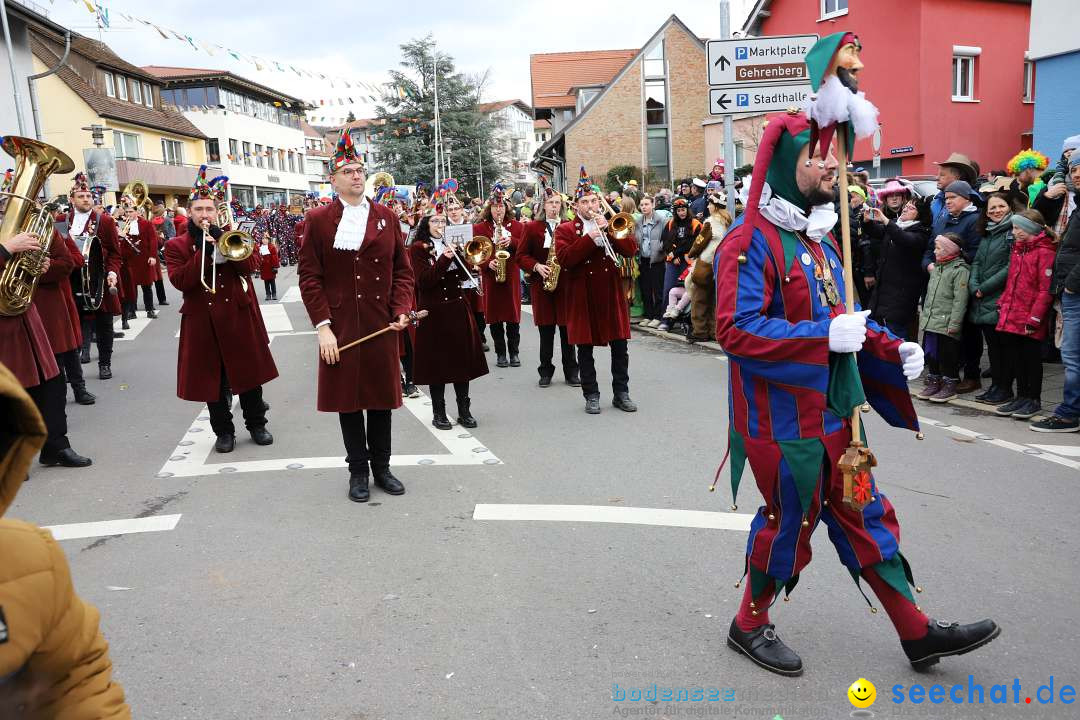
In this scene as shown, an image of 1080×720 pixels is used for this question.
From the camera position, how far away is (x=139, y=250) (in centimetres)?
1520

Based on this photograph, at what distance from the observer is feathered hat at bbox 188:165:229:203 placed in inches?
268

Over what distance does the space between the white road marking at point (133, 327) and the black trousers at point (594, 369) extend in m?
8.13

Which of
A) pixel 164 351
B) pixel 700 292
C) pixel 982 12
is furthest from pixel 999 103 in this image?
pixel 164 351

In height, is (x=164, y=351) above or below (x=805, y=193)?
below

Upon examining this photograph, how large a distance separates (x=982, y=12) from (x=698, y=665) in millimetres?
26897

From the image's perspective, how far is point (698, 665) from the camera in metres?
3.46

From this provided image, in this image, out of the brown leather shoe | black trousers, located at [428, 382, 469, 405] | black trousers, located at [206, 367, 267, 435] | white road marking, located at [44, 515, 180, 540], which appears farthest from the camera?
the brown leather shoe

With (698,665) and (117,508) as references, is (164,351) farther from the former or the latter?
(698,665)

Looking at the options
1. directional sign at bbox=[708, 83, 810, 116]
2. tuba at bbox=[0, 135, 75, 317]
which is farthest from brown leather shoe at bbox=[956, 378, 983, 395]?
tuba at bbox=[0, 135, 75, 317]

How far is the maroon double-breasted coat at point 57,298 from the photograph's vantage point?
24.3 feet

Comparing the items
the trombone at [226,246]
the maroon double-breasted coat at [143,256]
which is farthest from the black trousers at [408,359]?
the maroon double-breasted coat at [143,256]

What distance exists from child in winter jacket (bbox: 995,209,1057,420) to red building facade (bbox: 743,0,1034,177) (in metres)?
18.0

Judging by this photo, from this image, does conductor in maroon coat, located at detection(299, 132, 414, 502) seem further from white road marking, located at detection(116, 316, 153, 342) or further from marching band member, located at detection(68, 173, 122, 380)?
white road marking, located at detection(116, 316, 153, 342)

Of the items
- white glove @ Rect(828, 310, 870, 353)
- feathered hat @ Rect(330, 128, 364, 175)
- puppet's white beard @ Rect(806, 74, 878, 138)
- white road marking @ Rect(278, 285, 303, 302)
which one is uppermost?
feathered hat @ Rect(330, 128, 364, 175)
